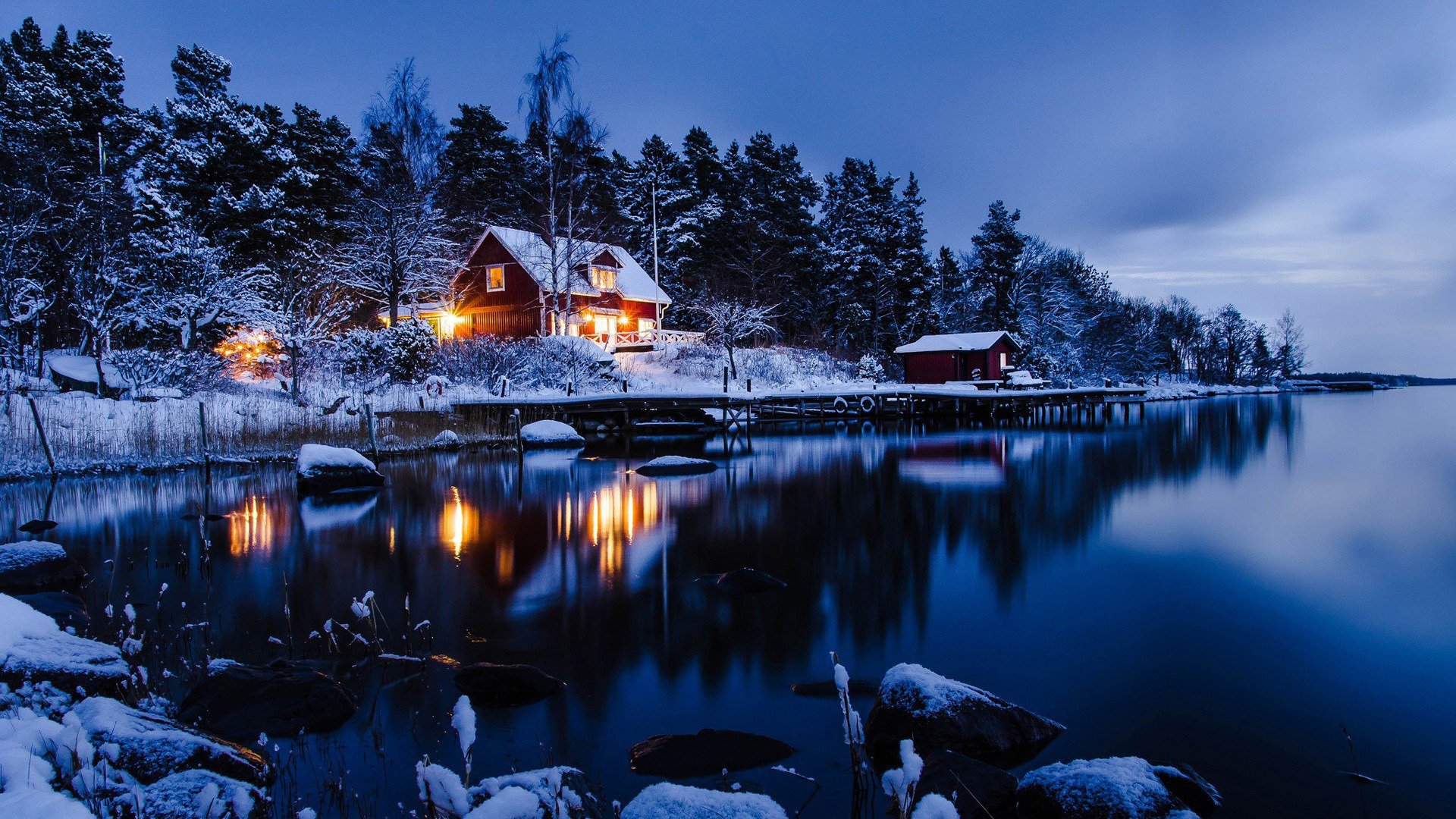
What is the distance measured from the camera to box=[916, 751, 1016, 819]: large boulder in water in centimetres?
450

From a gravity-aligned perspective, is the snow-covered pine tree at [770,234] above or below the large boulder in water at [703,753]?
above

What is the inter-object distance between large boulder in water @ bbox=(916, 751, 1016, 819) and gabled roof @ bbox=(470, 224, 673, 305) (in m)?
35.2

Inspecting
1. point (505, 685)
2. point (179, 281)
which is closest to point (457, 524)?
point (505, 685)

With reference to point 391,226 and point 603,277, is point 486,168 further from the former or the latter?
point 391,226

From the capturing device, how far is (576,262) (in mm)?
40062

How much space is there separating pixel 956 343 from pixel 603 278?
73.5ft

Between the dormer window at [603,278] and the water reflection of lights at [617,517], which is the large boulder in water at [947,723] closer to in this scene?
the water reflection of lights at [617,517]

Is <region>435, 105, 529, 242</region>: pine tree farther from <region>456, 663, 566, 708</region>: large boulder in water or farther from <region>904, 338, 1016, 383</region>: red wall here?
<region>456, 663, 566, 708</region>: large boulder in water

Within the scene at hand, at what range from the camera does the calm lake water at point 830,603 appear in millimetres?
5750

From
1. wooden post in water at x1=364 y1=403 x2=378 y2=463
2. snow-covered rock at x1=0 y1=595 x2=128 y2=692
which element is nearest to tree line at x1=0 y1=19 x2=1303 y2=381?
wooden post in water at x1=364 y1=403 x2=378 y2=463

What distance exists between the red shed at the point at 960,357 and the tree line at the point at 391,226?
187 inches

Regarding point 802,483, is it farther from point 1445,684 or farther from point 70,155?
point 70,155

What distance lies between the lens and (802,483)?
19.5 metres

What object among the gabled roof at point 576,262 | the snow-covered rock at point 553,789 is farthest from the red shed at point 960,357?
the snow-covered rock at point 553,789
